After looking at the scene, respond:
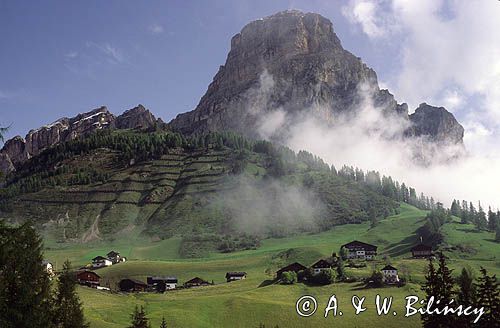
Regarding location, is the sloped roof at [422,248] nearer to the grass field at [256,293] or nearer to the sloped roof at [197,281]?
the grass field at [256,293]

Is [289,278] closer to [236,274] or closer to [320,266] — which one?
[320,266]

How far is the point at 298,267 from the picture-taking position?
5994 inches

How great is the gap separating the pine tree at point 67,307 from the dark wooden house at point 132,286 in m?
115

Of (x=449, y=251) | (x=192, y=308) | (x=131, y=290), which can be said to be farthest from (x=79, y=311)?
(x=449, y=251)

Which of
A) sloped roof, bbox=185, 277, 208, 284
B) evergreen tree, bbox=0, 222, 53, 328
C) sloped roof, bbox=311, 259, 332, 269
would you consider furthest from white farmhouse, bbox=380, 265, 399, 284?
evergreen tree, bbox=0, 222, 53, 328

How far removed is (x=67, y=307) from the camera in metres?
40.7

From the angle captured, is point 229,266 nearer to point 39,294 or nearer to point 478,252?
point 478,252

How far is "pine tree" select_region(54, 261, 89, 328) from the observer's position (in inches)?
1581

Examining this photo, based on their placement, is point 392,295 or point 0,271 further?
point 392,295

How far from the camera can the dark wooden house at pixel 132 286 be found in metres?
154

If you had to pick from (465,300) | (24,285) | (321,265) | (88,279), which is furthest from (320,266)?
(24,285)

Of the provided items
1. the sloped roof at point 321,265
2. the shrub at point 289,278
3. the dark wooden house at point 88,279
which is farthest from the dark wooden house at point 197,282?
the sloped roof at point 321,265

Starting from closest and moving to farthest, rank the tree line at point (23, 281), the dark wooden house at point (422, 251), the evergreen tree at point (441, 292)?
the tree line at point (23, 281), the evergreen tree at point (441, 292), the dark wooden house at point (422, 251)

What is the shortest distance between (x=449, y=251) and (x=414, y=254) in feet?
50.7
